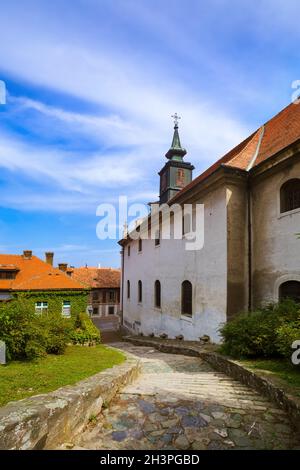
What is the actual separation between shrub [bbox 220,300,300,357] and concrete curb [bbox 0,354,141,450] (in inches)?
137

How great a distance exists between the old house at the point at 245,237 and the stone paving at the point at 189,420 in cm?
463

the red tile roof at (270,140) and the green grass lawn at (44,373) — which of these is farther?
the red tile roof at (270,140)

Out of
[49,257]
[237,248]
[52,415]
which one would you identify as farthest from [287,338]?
[49,257]

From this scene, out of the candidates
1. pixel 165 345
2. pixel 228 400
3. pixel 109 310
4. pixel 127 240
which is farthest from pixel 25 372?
pixel 109 310

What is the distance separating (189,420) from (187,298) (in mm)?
9486

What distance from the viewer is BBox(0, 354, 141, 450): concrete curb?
2.64 meters

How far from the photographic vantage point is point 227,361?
643 cm

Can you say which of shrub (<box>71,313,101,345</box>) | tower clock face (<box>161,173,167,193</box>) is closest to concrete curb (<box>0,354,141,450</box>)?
shrub (<box>71,313,101,345</box>)

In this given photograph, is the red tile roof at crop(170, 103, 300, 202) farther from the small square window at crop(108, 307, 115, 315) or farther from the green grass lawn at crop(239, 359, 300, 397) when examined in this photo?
the small square window at crop(108, 307, 115, 315)

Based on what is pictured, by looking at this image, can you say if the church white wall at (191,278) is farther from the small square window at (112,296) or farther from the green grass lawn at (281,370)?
the small square window at (112,296)

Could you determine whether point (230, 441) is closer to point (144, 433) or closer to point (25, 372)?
point (144, 433)

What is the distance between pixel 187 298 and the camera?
13219 mm

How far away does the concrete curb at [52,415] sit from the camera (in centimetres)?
264

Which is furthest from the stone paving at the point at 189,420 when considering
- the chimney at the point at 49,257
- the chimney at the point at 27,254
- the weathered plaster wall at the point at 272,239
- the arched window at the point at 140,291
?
the chimney at the point at 49,257
